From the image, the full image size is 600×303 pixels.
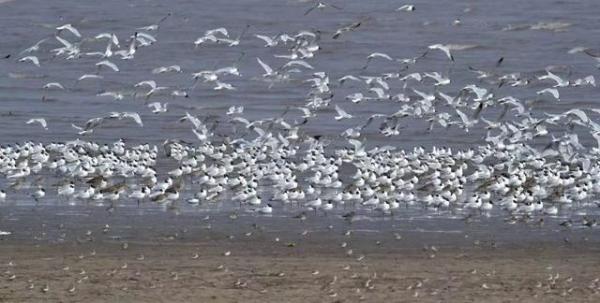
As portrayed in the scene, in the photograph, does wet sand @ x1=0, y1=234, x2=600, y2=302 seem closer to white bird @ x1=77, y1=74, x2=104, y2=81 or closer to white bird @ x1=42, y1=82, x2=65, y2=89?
white bird @ x1=42, y1=82, x2=65, y2=89

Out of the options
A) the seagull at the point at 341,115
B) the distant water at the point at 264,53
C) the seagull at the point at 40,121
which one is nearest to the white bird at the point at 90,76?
the distant water at the point at 264,53

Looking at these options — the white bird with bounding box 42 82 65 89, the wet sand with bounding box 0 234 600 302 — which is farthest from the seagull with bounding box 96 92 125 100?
the wet sand with bounding box 0 234 600 302

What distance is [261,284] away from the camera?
1366 cm

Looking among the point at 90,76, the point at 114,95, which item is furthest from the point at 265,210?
the point at 90,76

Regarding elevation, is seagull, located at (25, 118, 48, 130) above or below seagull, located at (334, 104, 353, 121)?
above

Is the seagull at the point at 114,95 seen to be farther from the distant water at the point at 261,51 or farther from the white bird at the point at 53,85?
the white bird at the point at 53,85

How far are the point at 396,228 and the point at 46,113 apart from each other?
15.1 meters

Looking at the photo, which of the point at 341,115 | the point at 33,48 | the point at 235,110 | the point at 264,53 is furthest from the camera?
the point at 264,53

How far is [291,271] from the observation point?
564 inches

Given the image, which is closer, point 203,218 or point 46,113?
point 203,218

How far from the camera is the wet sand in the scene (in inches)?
517

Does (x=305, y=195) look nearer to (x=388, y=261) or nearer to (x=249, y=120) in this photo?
(x=388, y=261)

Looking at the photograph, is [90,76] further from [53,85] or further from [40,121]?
[40,121]

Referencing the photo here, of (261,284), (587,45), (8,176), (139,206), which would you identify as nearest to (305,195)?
(139,206)
